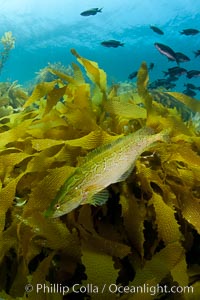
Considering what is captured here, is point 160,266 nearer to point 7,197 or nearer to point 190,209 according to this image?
point 190,209

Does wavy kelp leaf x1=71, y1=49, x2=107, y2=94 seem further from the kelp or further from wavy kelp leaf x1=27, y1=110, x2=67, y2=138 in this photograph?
wavy kelp leaf x1=27, y1=110, x2=67, y2=138

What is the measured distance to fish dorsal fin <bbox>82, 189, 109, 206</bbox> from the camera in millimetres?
766

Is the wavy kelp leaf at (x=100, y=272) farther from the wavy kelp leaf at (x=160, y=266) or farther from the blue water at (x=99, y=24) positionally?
the blue water at (x=99, y=24)

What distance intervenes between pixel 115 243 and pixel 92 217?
0.12 m

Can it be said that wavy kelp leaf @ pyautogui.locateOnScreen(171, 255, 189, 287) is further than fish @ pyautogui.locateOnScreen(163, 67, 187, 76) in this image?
No

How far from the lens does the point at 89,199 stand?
77cm

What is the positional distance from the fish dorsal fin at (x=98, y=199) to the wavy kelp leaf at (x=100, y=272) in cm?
15

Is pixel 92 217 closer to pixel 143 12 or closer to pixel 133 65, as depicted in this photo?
pixel 143 12

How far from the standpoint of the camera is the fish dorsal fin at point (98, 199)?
77 cm

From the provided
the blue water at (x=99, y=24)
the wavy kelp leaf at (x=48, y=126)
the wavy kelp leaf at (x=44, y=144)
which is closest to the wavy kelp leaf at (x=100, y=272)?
the wavy kelp leaf at (x=44, y=144)

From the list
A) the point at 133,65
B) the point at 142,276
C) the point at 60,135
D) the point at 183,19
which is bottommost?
the point at 133,65

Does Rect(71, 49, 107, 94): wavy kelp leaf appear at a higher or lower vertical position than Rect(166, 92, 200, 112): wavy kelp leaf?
higher

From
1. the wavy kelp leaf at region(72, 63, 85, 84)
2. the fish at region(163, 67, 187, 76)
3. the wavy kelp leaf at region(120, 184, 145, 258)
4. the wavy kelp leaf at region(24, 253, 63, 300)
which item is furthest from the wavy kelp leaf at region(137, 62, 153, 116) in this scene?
the fish at region(163, 67, 187, 76)

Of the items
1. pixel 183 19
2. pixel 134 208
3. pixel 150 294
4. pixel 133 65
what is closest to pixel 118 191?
pixel 134 208
